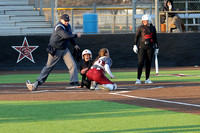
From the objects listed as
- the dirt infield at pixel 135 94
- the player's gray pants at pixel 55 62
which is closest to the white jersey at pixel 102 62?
the dirt infield at pixel 135 94

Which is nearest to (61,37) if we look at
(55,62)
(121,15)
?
(55,62)

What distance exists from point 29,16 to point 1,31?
90.8 inches

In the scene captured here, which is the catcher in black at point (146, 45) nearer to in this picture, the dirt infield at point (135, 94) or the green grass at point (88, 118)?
the dirt infield at point (135, 94)

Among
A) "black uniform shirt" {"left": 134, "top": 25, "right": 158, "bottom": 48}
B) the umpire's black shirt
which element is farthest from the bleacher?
the umpire's black shirt

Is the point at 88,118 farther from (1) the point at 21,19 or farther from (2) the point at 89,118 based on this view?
(1) the point at 21,19

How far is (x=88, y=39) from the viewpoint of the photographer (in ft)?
70.5

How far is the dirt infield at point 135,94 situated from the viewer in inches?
397

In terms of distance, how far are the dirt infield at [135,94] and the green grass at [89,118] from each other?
0.64m

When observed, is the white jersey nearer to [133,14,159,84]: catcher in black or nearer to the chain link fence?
[133,14,159,84]: catcher in black

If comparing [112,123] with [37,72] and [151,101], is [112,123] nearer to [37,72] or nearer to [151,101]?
[151,101]

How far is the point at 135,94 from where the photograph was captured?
11.7m

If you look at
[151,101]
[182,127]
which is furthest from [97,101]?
[182,127]

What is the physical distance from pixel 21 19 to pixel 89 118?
17680 millimetres

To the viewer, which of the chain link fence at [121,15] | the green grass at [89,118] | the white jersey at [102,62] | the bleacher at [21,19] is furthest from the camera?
the chain link fence at [121,15]
